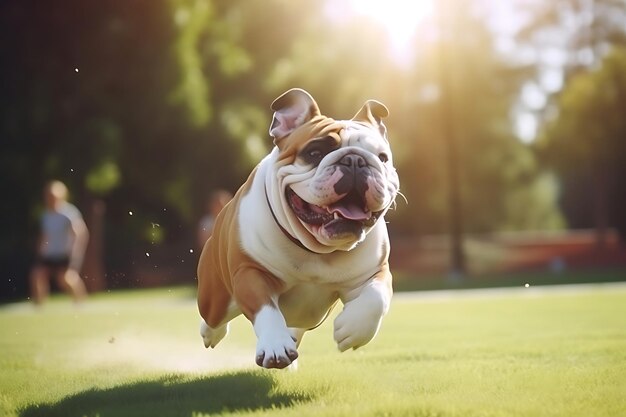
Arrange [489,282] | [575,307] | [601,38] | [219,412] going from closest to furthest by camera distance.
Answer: [219,412]
[575,307]
[489,282]
[601,38]

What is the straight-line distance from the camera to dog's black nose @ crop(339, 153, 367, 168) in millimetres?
5055

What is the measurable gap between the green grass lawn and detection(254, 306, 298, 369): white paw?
232 millimetres

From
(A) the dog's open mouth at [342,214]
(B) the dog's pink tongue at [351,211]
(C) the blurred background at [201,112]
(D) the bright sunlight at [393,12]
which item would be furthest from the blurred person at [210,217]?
(D) the bright sunlight at [393,12]

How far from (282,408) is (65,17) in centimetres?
2282

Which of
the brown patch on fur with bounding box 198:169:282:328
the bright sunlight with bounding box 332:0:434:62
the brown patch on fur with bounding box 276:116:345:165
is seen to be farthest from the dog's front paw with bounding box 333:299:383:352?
the bright sunlight with bounding box 332:0:434:62

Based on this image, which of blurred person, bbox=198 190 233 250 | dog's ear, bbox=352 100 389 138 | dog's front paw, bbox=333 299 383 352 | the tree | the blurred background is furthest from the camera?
the tree

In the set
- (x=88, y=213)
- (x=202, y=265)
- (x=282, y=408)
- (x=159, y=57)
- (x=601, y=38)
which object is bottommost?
(x=282, y=408)

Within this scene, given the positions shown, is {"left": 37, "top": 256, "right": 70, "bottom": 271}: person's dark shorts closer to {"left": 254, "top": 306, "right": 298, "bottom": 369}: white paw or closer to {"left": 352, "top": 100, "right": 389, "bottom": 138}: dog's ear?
{"left": 352, "top": 100, "right": 389, "bottom": 138}: dog's ear

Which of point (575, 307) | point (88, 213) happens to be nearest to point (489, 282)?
point (575, 307)

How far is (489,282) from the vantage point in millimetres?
22516

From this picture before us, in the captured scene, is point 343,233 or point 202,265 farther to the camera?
point 202,265

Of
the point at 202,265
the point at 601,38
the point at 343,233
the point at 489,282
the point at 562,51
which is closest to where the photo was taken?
the point at 343,233

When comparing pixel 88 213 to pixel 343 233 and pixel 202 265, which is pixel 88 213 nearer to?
pixel 202 265

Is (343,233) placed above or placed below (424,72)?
below
